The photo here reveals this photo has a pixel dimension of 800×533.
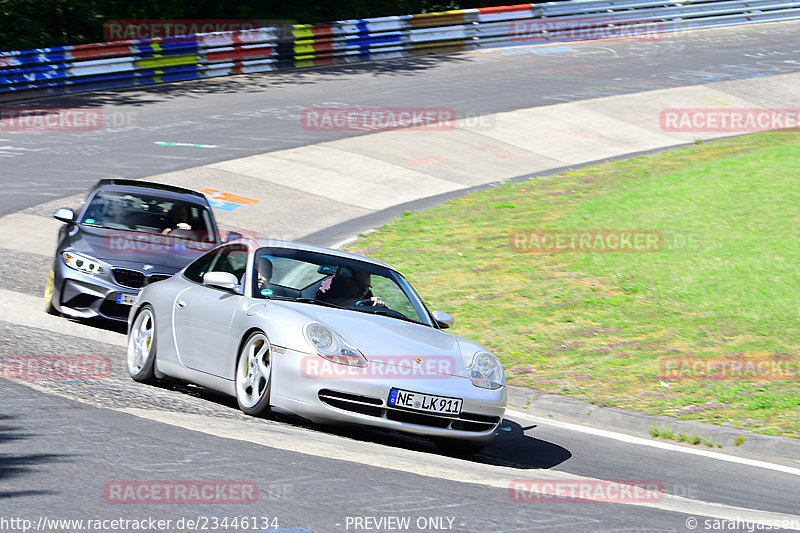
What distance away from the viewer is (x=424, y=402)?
7.11 metres

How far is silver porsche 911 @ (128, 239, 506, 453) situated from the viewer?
7090 mm

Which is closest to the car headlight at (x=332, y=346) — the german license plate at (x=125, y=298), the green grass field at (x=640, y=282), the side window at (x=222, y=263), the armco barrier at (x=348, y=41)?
the side window at (x=222, y=263)

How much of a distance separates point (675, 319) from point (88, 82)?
1786 cm

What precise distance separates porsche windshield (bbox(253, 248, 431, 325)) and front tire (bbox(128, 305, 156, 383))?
1.26 meters

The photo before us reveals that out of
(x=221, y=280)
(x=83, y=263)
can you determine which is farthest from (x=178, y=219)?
(x=221, y=280)

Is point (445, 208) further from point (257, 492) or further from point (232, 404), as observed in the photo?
point (257, 492)

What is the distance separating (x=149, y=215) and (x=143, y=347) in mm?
3454

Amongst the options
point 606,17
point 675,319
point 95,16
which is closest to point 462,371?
point 675,319

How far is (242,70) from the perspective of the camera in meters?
27.8

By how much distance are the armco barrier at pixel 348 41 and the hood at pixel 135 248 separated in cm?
1339

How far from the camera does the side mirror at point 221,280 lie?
7.99m

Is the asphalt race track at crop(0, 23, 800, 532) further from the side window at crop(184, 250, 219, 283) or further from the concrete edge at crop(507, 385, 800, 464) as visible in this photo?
the side window at crop(184, 250, 219, 283)

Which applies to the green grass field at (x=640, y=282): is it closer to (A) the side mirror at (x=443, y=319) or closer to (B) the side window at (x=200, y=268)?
(A) the side mirror at (x=443, y=319)

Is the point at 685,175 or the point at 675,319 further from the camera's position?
the point at 685,175
